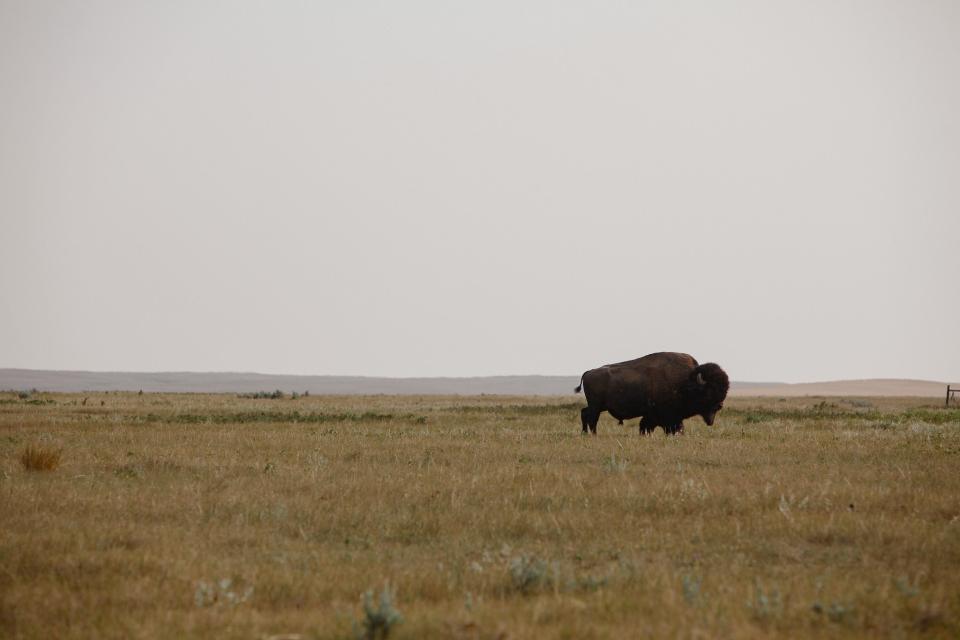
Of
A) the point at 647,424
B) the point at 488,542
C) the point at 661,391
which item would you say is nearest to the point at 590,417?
the point at 647,424

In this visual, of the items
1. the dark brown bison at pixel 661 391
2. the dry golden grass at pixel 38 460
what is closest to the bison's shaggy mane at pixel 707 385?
the dark brown bison at pixel 661 391

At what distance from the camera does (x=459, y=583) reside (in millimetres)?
7953

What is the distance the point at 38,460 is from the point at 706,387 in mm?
17255

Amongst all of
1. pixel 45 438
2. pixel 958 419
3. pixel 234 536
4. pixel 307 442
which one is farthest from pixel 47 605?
pixel 958 419

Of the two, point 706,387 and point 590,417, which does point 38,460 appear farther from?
point 706,387

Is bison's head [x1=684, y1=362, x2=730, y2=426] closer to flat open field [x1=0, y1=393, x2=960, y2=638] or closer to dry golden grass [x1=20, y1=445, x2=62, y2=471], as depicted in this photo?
flat open field [x1=0, y1=393, x2=960, y2=638]

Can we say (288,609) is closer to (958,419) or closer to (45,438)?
(45,438)

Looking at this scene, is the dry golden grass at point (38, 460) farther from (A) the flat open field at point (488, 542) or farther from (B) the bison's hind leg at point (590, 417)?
(B) the bison's hind leg at point (590, 417)

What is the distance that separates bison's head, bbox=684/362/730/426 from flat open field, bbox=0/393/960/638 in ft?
22.3

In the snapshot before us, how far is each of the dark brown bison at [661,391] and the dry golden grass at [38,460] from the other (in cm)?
1428

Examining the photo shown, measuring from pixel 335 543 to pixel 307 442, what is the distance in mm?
11197

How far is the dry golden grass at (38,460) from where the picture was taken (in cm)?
1540

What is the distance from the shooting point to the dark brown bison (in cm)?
2581

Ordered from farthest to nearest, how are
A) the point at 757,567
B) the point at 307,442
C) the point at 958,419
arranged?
the point at 958,419 → the point at 307,442 → the point at 757,567
